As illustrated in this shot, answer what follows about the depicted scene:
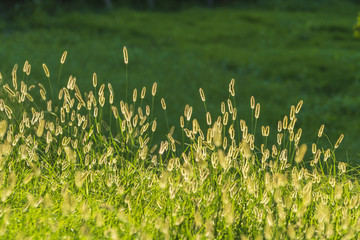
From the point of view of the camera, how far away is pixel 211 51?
48.0ft

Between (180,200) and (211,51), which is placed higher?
(180,200)

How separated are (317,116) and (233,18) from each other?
993 cm

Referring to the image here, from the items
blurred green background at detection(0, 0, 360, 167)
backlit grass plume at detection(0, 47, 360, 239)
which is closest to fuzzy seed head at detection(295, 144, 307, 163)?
backlit grass plume at detection(0, 47, 360, 239)

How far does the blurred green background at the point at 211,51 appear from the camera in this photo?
1002 cm

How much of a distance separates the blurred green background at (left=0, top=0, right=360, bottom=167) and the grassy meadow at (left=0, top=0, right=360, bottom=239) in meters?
0.06

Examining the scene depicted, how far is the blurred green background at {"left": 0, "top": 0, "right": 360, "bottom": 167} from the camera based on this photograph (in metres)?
10.0

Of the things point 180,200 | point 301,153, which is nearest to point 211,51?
point 180,200

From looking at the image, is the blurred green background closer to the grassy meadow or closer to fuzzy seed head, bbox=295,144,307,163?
the grassy meadow

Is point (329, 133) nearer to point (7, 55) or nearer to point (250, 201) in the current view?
point (250, 201)

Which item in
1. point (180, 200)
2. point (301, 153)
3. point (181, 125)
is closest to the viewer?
point (301, 153)

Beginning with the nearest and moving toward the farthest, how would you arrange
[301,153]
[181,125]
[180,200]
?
[301,153]
[181,125]
[180,200]

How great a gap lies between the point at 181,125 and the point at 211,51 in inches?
449

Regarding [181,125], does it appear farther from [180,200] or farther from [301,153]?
[301,153]

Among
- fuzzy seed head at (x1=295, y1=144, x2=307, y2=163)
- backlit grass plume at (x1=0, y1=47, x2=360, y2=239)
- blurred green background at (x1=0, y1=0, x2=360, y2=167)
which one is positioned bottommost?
blurred green background at (x1=0, y1=0, x2=360, y2=167)
